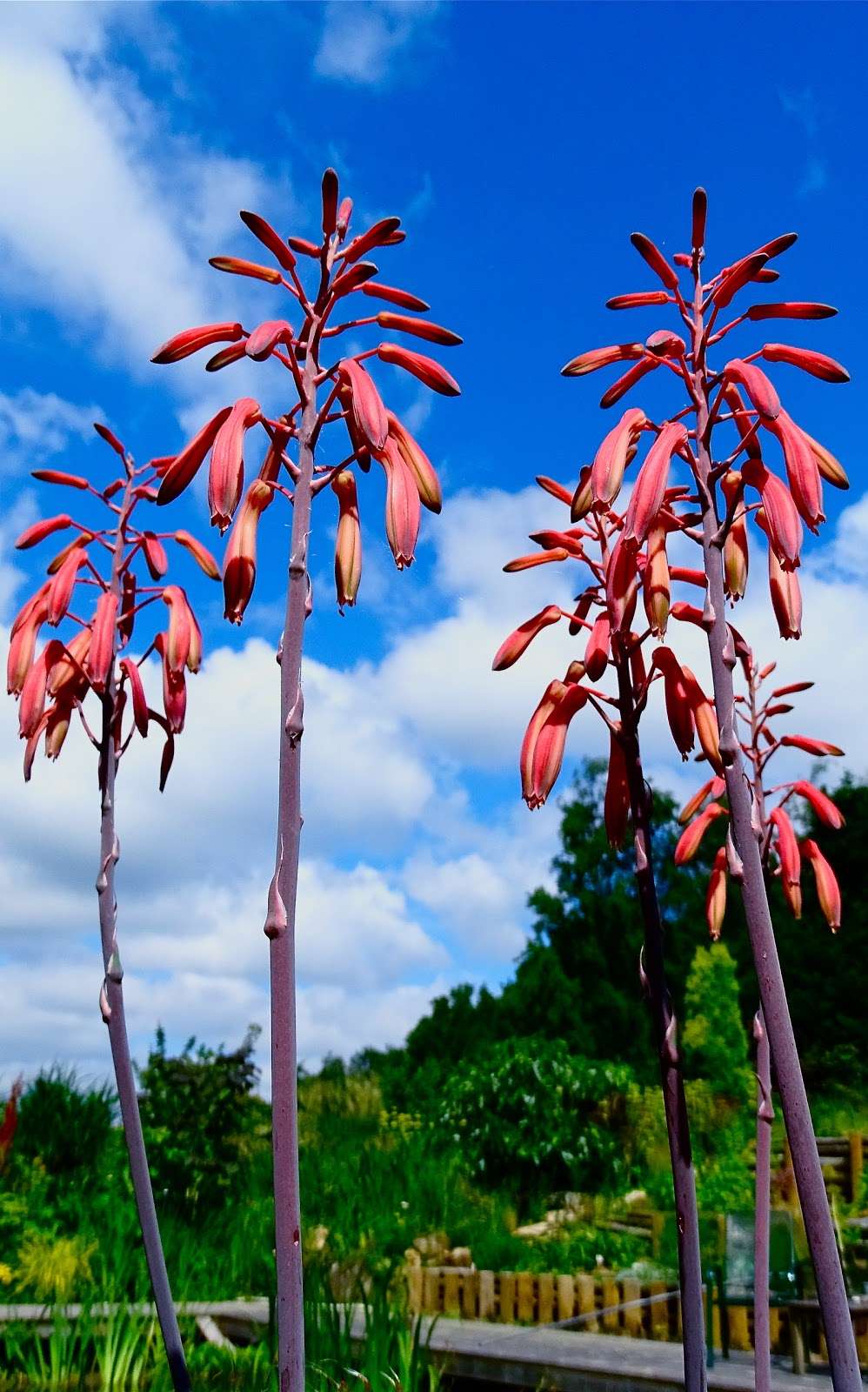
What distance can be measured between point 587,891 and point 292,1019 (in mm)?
28423

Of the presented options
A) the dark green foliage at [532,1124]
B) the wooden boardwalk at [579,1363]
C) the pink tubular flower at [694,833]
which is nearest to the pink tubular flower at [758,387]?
the pink tubular flower at [694,833]

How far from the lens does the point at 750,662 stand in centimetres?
431

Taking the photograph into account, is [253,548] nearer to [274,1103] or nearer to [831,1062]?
[274,1103]

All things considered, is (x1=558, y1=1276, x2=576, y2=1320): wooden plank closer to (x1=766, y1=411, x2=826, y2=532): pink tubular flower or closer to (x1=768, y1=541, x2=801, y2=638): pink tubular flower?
(x1=768, y1=541, x2=801, y2=638): pink tubular flower

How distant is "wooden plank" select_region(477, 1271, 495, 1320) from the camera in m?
8.29

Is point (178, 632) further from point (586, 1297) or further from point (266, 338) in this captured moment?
point (586, 1297)

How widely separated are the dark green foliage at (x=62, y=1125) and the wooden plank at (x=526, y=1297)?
4138 mm

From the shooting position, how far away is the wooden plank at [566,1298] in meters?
8.00

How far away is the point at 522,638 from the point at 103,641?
4.68 feet

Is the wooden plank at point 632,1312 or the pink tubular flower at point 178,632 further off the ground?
the pink tubular flower at point 178,632

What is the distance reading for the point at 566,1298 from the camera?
8031mm

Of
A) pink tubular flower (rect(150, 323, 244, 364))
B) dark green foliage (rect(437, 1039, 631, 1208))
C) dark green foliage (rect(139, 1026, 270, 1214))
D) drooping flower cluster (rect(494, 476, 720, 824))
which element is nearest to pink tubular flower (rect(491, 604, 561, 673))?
drooping flower cluster (rect(494, 476, 720, 824))

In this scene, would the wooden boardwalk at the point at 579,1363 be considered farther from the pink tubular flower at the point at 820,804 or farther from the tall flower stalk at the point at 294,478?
the tall flower stalk at the point at 294,478

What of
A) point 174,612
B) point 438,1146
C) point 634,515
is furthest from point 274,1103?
point 438,1146
